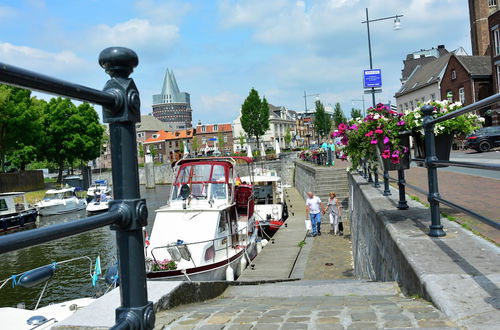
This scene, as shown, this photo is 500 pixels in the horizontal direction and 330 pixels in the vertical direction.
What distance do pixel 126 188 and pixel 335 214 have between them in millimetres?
17211

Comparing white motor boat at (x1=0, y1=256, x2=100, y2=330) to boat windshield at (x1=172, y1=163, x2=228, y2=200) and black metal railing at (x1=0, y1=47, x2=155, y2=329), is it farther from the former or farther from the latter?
boat windshield at (x1=172, y1=163, x2=228, y2=200)

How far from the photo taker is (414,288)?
12.2ft

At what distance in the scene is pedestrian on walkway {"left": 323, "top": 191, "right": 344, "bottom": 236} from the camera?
18.1m

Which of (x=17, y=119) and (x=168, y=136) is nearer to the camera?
(x=17, y=119)

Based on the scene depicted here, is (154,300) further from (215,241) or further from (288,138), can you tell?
Answer: (288,138)

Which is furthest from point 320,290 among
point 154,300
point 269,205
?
point 269,205

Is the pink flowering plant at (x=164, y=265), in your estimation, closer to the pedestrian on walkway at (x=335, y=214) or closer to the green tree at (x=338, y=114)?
the pedestrian on walkway at (x=335, y=214)

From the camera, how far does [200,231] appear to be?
13844 mm

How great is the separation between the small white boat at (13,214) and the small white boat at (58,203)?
5274mm

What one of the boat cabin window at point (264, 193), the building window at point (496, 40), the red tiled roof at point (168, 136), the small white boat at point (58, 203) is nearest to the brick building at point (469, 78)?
the building window at point (496, 40)

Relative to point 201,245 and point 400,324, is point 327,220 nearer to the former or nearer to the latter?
point 201,245

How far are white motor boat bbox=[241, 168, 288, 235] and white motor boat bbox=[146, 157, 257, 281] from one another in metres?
5.15

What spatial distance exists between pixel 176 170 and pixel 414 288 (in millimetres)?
13525

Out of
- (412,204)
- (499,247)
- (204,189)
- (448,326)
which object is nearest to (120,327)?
(448,326)
